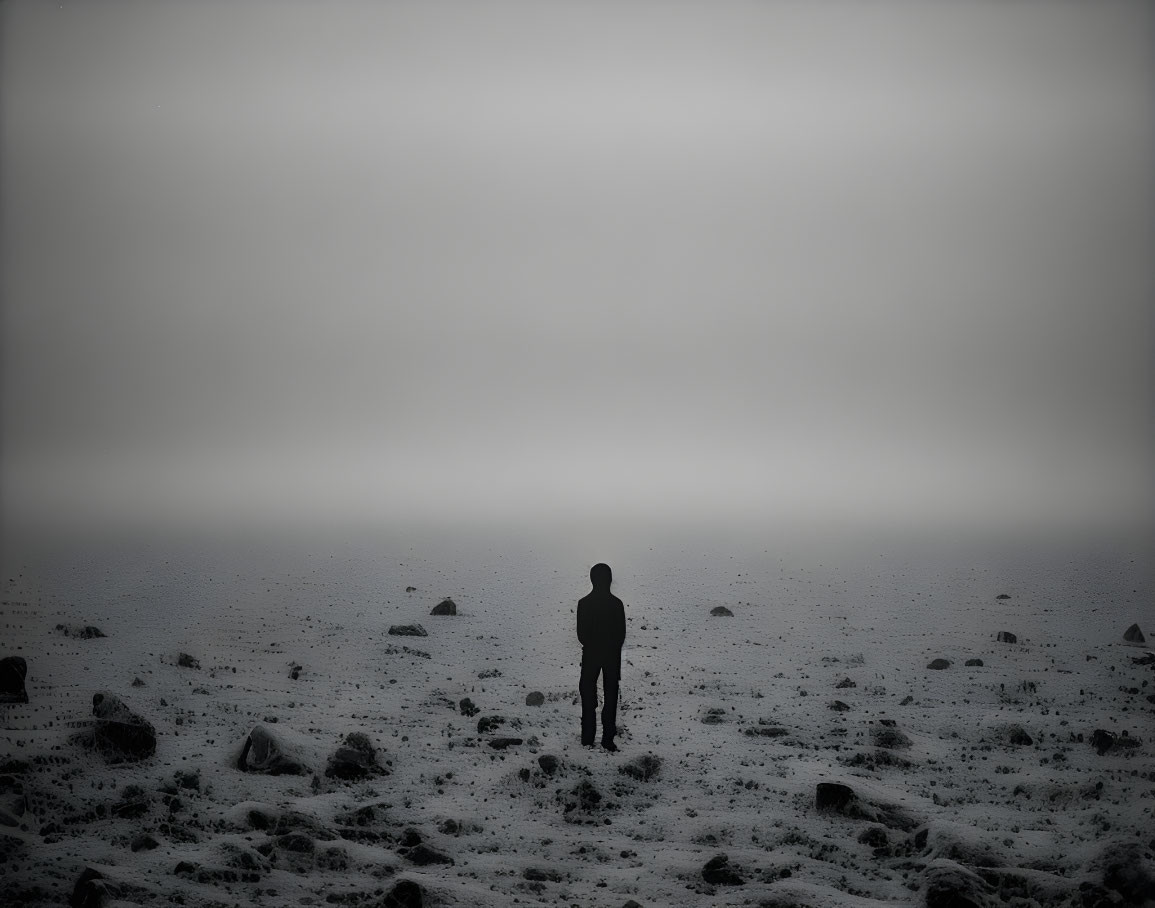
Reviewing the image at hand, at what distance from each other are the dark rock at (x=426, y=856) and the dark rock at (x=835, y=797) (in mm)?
5531

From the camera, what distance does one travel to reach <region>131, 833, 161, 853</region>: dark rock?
12123mm

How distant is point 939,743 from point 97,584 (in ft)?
74.2

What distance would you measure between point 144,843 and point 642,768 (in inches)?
286

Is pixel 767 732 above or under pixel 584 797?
above

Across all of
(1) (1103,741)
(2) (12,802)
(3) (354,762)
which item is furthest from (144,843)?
(1) (1103,741)

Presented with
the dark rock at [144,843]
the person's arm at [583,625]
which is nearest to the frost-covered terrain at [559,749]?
the dark rock at [144,843]

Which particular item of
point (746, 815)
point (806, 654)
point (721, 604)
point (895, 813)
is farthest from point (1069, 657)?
point (746, 815)

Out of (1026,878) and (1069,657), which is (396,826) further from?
(1069,657)

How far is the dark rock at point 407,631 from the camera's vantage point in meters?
23.4

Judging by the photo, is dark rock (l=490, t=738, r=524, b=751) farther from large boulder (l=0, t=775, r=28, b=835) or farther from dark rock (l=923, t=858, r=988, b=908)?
dark rock (l=923, t=858, r=988, b=908)

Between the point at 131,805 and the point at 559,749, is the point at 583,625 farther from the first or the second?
the point at 131,805

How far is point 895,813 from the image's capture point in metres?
13.9

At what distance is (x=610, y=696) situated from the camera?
16.2 m

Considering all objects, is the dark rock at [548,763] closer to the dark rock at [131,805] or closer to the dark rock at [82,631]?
the dark rock at [131,805]
